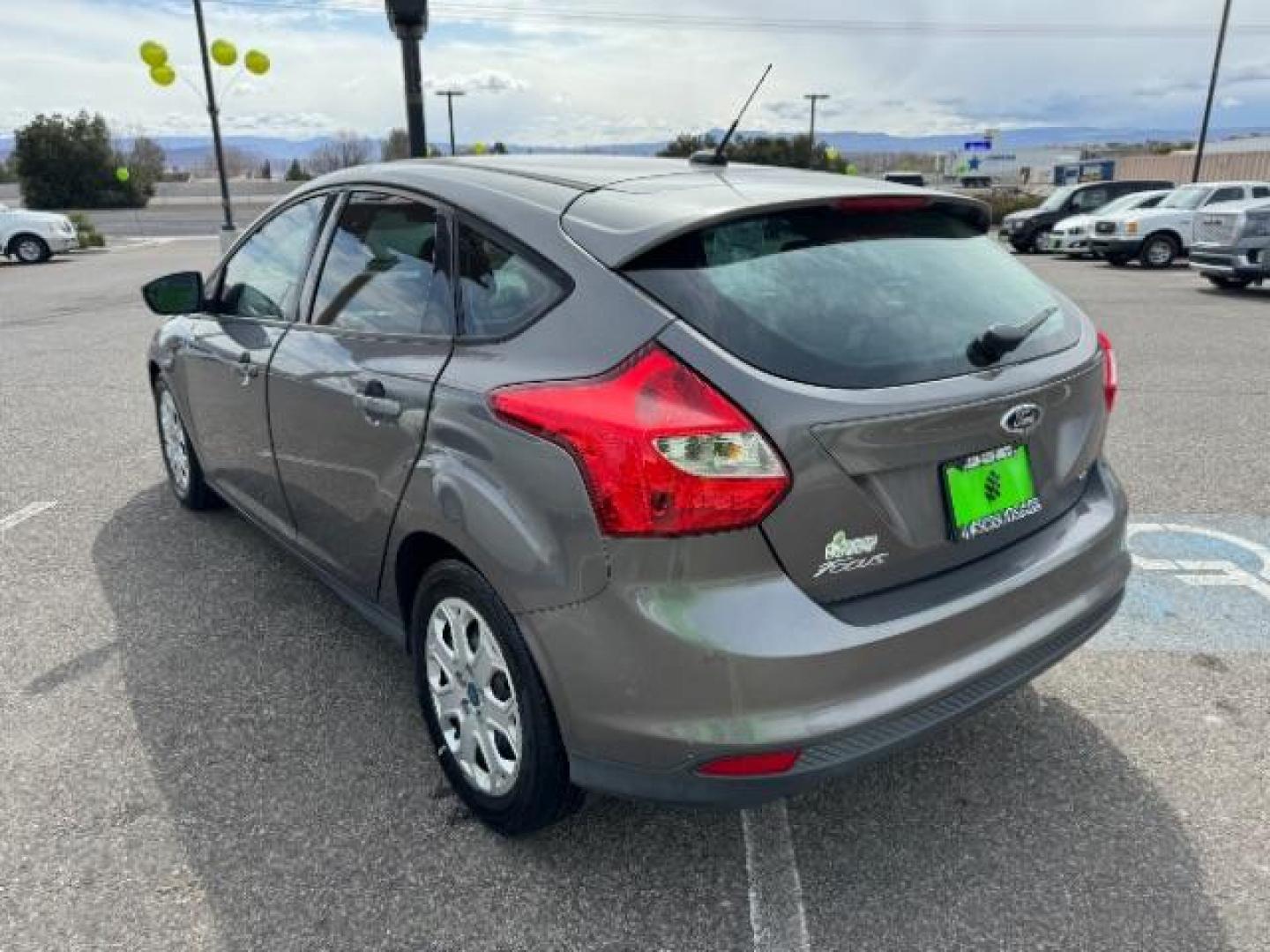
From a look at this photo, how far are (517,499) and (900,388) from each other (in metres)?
0.86

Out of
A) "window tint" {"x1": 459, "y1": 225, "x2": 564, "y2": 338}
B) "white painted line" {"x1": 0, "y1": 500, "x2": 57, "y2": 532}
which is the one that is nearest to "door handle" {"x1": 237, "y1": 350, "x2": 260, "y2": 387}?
"window tint" {"x1": 459, "y1": 225, "x2": 564, "y2": 338}

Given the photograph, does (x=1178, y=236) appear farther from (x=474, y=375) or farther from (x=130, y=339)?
(x=474, y=375)

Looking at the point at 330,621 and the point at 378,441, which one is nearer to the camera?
the point at 378,441

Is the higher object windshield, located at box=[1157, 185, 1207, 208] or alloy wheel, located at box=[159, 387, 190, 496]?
windshield, located at box=[1157, 185, 1207, 208]

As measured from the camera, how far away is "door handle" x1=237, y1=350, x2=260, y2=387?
11.3 ft

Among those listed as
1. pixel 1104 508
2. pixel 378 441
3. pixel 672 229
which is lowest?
pixel 1104 508

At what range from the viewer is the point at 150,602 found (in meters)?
3.84

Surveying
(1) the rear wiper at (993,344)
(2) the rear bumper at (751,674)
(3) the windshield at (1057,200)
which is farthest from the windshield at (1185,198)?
(2) the rear bumper at (751,674)

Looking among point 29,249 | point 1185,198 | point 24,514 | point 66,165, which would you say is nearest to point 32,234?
point 29,249

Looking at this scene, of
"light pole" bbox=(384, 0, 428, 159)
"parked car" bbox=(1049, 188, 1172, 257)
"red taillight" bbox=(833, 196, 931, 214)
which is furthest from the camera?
"parked car" bbox=(1049, 188, 1172, 257)

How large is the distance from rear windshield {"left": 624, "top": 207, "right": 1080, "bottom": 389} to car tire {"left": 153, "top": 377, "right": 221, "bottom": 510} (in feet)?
10.5

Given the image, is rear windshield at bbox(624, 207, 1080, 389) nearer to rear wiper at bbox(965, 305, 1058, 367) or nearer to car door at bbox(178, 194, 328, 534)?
rear wiper at bbox(965, 305, 1058, 367)

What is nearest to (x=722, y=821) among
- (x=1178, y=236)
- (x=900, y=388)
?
(x=900, y=388)

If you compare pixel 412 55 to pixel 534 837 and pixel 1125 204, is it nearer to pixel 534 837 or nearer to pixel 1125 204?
pixel 534 837
